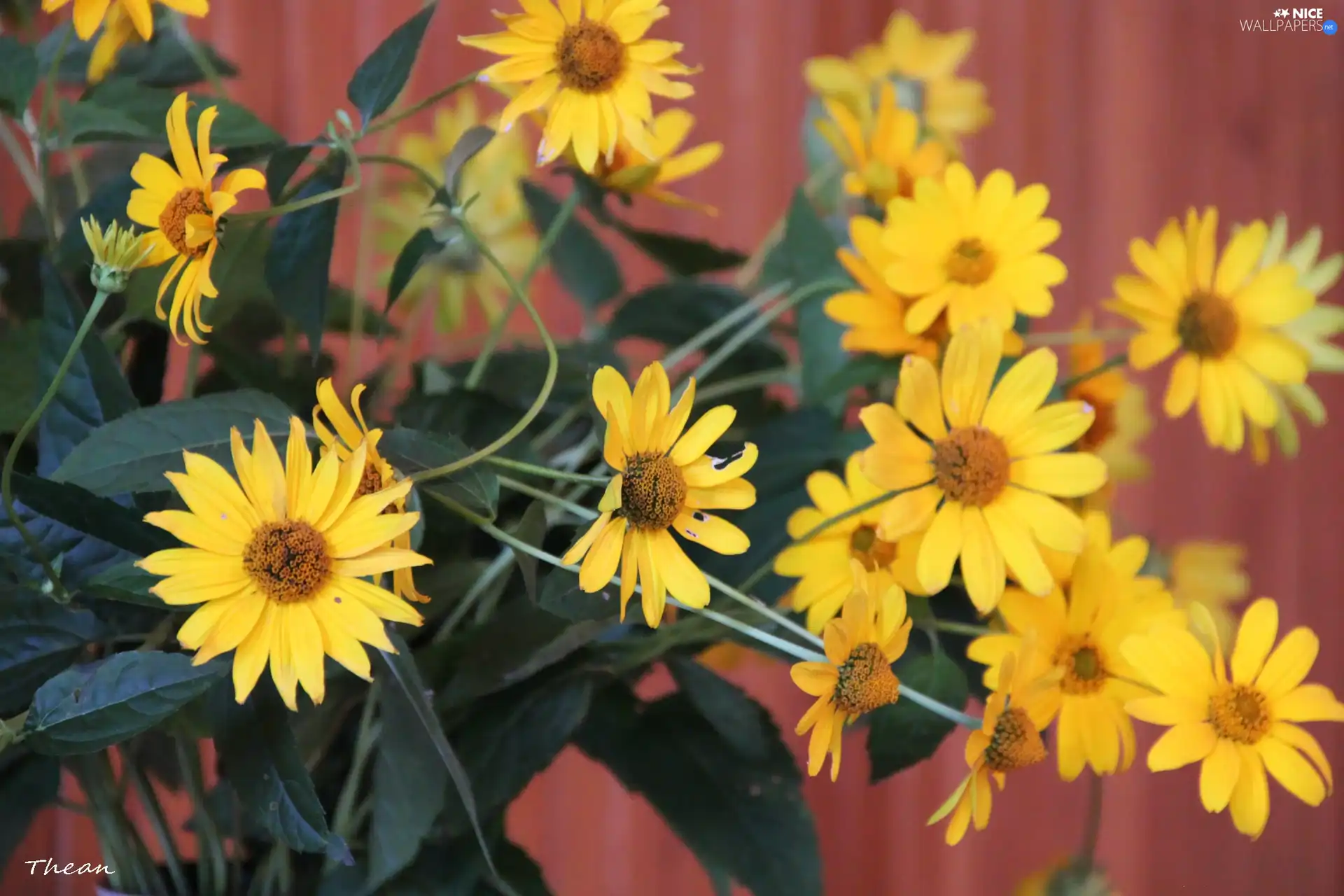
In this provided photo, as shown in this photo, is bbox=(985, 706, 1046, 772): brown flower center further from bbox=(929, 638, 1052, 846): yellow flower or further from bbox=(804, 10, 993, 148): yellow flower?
bbox=(804, 10, 993, 148): yellow flower

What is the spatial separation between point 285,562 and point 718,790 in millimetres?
175

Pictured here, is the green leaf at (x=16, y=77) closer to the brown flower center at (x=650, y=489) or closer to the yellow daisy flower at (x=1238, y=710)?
the brown flower center at (x=650, y=489)

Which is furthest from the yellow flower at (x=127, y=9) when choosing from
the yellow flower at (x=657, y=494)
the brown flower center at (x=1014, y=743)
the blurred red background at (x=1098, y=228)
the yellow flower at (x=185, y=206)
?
the blurred red background at (x=1098, y=228)

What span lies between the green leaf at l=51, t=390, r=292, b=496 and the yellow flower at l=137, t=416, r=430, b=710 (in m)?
0.04

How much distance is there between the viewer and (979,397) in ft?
0.85

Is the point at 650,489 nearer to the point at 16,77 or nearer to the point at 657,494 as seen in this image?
the point at 657,494

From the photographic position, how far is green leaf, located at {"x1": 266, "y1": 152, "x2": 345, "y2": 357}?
0.27m

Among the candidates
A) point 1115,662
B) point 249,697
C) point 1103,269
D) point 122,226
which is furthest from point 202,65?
point 1103,269

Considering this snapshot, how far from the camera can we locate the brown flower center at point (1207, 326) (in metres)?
0.31

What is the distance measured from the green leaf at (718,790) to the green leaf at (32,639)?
140 millimetres

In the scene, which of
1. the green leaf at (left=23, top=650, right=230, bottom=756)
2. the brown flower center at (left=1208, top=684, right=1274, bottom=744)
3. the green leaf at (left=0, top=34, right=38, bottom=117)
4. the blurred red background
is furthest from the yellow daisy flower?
the blurred red background

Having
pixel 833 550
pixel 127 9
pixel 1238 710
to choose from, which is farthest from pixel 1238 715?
pixel 127 9

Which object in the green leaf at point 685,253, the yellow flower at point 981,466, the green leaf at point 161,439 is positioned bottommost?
the yellow flower at point 981,466

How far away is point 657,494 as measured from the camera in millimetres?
211
